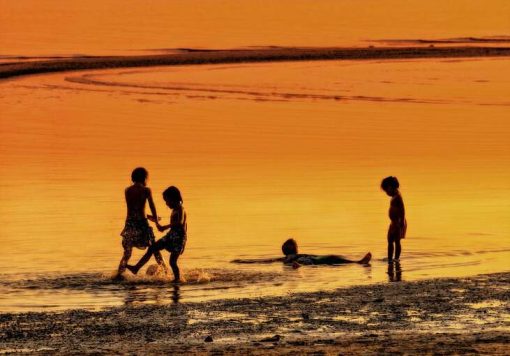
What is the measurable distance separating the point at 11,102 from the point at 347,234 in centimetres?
2363

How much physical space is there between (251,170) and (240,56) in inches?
1182

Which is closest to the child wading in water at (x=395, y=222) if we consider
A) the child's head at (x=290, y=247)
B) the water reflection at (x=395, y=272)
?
the water reflection at (x=395, y=272)

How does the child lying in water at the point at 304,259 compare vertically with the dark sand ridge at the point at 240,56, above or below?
below

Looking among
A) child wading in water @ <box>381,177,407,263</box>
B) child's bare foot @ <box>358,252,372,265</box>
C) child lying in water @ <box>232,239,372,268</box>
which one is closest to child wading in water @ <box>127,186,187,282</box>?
child lying in water @ <box>232,239,372,268</box>

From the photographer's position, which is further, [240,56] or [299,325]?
[240,56]

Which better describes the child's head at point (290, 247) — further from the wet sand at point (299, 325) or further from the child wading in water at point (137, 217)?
the wet sand at point (299, 325)

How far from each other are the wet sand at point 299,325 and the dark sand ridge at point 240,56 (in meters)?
38.5

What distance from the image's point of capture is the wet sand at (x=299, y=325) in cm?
1169

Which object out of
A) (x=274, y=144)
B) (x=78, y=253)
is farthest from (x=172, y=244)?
(x=274, y=144)

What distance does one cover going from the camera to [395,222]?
62.8ft

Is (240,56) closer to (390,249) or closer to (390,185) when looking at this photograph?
(390,185)

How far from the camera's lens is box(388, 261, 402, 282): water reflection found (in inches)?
670

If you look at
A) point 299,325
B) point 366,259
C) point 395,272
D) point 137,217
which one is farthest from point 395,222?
point 299,325

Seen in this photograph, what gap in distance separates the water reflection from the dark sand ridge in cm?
3496
